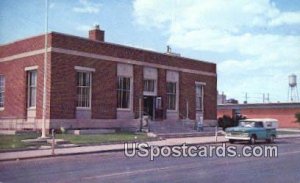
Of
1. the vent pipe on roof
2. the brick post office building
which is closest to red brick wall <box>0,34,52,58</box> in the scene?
the brick post office building

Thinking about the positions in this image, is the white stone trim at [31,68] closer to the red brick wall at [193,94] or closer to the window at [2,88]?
the window at [2,88]

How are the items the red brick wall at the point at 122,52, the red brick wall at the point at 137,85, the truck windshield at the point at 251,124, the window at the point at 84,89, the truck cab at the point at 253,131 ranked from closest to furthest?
the truck cab at the point at 253,131
the truck windshield at the point at 251,124
the red brick wall at the point at 122,52
the window at the point at 84,89
the red brick wall at the point at 137,85

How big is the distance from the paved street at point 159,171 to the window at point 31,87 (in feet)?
55.9

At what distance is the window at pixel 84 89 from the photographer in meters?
35.8

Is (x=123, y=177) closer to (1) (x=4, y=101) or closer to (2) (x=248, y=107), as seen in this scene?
(1) (x=4, y=101)

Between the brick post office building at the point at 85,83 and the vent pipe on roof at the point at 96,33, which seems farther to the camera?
the vent pipe on roof at the point at 96,33

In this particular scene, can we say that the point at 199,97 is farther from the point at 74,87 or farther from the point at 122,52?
the point at 74,87

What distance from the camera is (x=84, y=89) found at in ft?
119

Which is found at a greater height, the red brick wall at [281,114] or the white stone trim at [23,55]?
the white stone trim at [23,55]

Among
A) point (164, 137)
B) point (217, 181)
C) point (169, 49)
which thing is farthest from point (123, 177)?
point (169, 49)

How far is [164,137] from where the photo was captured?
112ft

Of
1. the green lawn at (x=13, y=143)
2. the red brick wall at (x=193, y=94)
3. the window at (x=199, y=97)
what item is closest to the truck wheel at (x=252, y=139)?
the green lawn at (x=13, y=143)

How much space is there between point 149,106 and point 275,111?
29.9 m

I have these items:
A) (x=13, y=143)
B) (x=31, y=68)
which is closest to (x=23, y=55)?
(x=31, y=68)
